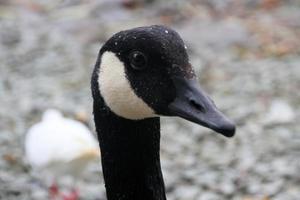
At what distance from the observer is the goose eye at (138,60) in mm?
3258

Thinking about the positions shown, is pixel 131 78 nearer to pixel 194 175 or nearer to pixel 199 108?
pixel 199 108

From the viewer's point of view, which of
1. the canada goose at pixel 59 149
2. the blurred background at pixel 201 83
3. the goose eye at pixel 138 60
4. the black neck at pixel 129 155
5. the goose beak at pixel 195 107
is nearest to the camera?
the goose beak at pixel 195 107

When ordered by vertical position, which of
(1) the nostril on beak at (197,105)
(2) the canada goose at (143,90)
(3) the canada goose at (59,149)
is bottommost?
(1) the nostril on beak at (197,105)

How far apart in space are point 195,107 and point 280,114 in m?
3.17

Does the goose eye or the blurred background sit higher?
the blurred background

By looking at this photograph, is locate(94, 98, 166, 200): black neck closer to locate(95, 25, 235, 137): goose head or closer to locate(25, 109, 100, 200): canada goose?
locate(95, 25, 235, 137): goose head

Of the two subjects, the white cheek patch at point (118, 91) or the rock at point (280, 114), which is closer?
the white cheek patch at point (118, 91)

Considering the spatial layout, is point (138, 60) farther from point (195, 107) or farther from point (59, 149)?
point (59, 149)

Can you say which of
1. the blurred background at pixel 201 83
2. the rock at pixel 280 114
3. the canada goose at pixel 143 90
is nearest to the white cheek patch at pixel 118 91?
the canada goose at pixel 143 90

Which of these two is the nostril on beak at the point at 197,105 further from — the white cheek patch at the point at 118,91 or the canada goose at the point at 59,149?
the canada goose at the point at 59,149

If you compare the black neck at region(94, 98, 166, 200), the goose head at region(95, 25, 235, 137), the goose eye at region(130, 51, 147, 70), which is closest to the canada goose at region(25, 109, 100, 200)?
the black neck at region(94, 98, 166, 200)

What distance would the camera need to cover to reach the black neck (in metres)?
3.46

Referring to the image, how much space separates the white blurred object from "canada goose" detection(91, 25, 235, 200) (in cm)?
276

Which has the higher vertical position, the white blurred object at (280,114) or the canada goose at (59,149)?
the white blurred object at (280,114)
